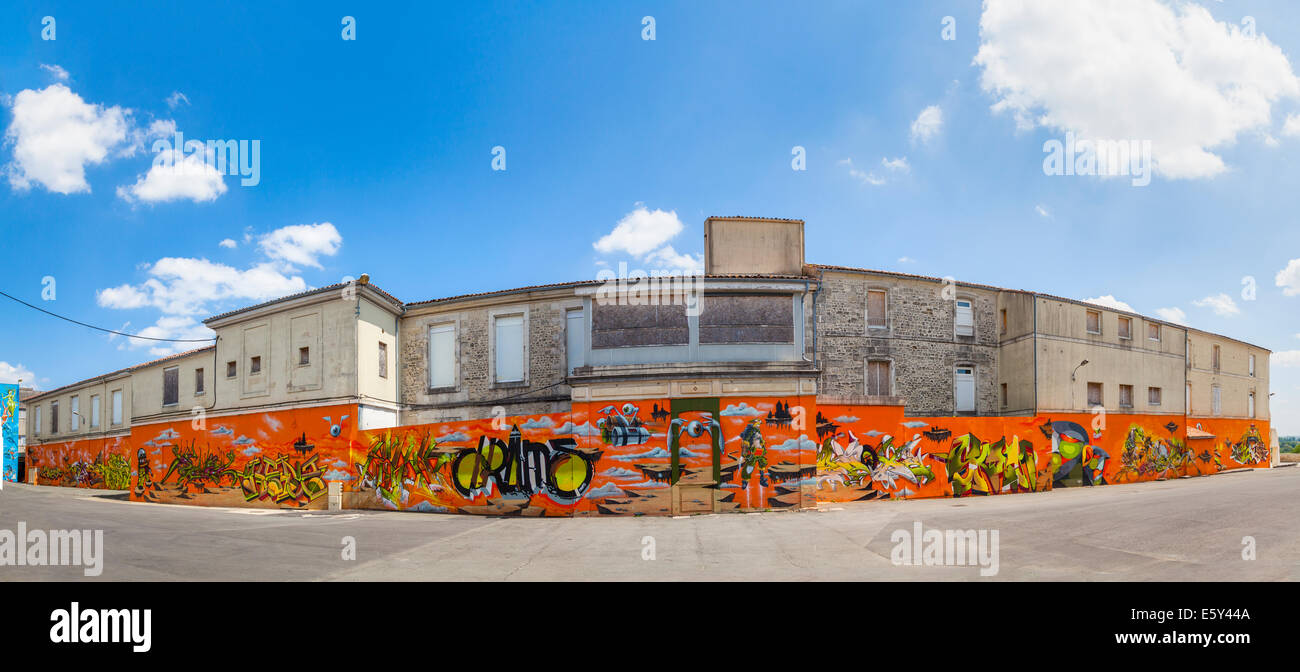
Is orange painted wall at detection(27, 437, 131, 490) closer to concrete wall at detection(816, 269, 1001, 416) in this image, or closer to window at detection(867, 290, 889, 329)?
concrete wall at detection(816, 269, 1001, 416)

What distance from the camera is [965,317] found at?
27.5 meters

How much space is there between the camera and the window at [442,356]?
23359 millimetres

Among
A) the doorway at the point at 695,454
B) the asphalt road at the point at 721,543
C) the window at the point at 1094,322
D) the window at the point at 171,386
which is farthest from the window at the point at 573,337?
the window at the point at 1094,322

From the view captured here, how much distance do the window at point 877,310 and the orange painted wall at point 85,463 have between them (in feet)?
126

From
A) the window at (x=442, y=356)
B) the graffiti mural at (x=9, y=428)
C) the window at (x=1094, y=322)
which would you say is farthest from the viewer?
the graffiti mural at (x=9, y=428)

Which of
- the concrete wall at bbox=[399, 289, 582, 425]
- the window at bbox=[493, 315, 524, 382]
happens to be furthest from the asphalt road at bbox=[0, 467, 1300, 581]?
the window at bbox=[493, 315, 524, 382]

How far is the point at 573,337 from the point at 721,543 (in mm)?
11719

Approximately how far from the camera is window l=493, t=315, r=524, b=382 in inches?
889

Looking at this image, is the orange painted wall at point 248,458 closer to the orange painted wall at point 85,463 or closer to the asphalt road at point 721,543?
the asphalt road at point 721,543

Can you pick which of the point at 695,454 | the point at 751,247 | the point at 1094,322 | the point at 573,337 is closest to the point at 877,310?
the point at 751,247

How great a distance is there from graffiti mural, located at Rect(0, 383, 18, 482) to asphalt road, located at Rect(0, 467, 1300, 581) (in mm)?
35832

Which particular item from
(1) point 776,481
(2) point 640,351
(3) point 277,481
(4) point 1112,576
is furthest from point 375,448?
(4) point 1112,576
